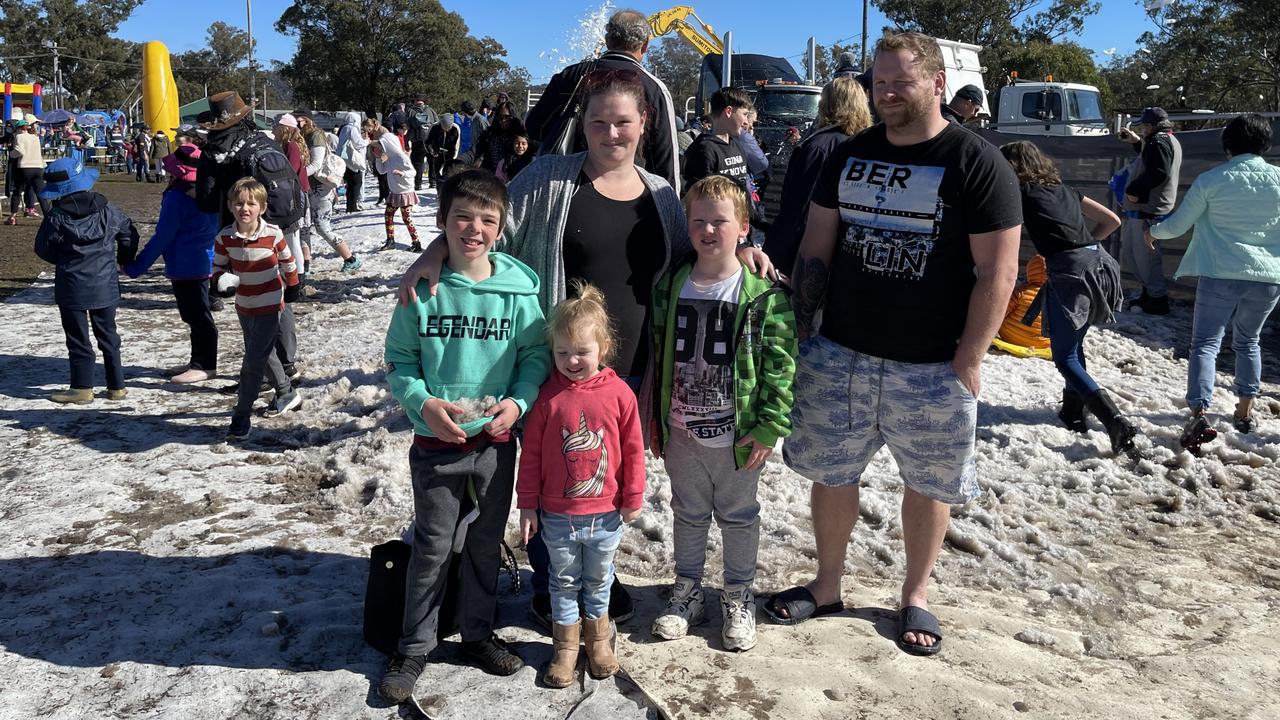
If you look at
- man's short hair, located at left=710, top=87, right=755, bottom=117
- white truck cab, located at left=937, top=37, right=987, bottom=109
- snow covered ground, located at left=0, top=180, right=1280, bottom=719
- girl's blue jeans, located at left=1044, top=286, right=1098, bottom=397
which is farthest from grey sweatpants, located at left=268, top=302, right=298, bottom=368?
white truck cab, located at left=937, top=37, right=987, bottom=109

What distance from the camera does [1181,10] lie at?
123 ft

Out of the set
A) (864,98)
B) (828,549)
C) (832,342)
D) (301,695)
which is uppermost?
(864,98)

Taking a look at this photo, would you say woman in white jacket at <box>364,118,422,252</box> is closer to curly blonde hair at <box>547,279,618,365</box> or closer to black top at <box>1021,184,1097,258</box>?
A: black top at <box>1021,184,1097,258</box>

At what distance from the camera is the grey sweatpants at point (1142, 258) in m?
8.98

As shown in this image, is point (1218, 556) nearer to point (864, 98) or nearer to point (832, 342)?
point (832, 342)

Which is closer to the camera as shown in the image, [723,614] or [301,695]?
[301,695]

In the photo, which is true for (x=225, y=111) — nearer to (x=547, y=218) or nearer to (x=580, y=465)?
(x=547, y=218)

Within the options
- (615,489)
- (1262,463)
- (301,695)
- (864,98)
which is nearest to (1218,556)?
(1262,463)

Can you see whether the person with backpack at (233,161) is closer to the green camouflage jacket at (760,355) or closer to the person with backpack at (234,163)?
the person with backpack at (234,163)

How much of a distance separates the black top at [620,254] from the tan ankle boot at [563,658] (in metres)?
0.87

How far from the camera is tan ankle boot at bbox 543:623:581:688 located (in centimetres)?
297

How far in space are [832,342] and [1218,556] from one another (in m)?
2.38

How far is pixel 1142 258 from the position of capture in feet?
30.1

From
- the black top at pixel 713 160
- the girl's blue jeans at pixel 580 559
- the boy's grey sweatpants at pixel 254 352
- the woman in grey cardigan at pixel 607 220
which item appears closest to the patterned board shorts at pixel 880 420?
the woman in grey cardigan at pixel 607 220
